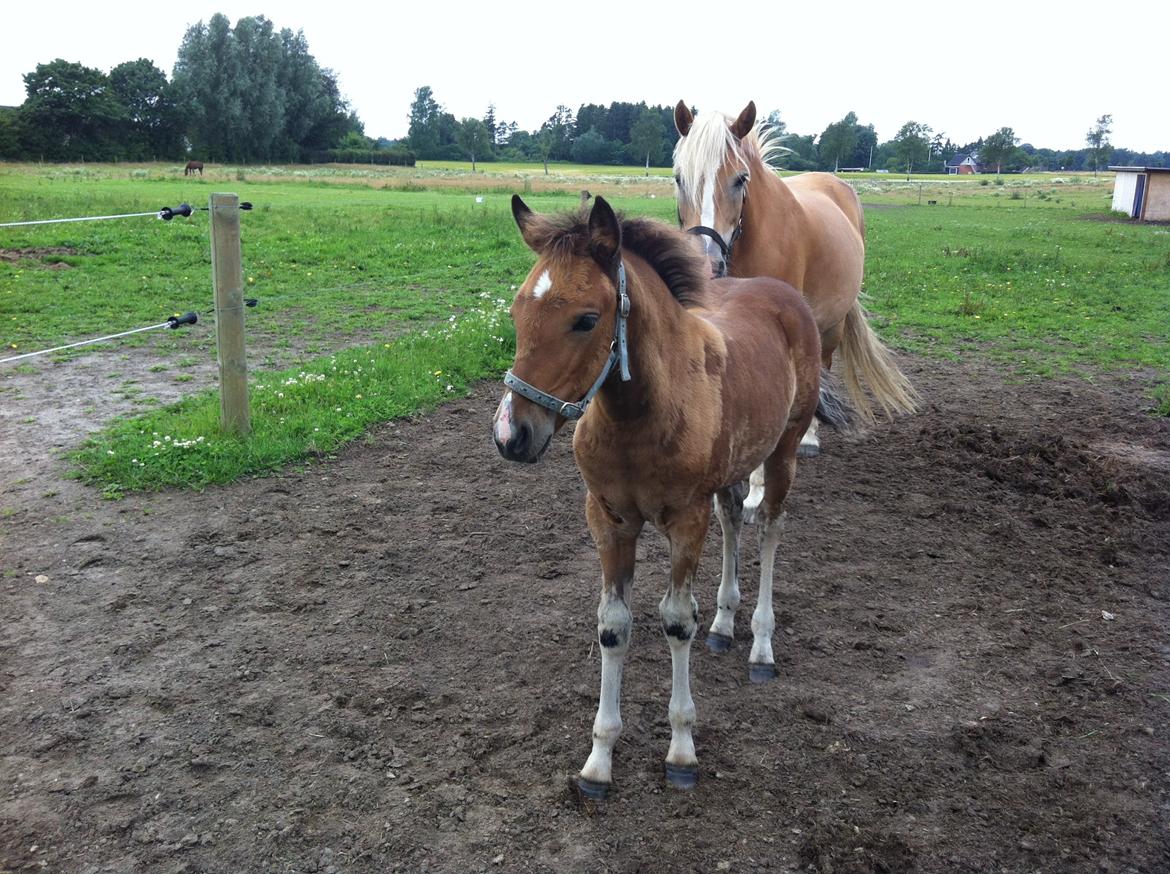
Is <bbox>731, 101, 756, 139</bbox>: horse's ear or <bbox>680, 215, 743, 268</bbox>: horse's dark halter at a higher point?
<bbox>731, 101, 756, 139</bbox>: horse's ear

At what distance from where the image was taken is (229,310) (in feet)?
20.5

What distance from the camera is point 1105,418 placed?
25.1 feet

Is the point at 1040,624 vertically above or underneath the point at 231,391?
underneath

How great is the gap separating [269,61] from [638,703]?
253ft

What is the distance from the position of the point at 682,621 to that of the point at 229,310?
4.59m

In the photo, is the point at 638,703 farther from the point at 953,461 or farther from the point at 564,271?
the point at 953,461

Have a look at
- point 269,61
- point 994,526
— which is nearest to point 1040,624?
point 994,526

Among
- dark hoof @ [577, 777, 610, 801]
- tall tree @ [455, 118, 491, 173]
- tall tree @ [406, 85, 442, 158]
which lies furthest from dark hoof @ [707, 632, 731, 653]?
tall tree @ [406, 85, 442, 158]

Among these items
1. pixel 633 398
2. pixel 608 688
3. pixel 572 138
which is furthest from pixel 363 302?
pixel 572 138

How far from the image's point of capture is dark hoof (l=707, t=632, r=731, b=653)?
4277 mm

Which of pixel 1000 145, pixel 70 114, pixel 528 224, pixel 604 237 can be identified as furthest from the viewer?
pixel 1000 145

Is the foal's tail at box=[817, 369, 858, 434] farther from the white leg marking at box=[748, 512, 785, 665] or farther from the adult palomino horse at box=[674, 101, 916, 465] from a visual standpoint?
the white leg marking at box=[748, 512, 785, 665]

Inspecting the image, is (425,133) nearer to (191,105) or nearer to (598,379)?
(191,105)

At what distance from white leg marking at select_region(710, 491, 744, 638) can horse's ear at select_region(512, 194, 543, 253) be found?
193 cm
